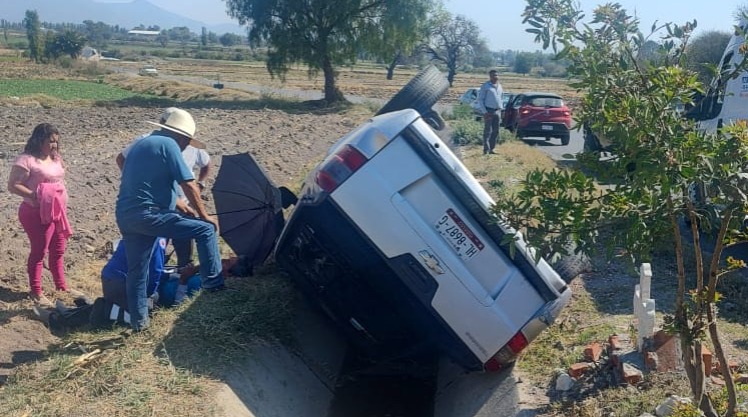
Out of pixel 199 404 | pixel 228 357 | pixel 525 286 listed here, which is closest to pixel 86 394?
pixel 199 404

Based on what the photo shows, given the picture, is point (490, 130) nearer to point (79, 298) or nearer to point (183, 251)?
point (183, 251)

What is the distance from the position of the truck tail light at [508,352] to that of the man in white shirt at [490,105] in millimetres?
11307

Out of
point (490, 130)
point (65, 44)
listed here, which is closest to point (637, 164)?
point (490, 130)

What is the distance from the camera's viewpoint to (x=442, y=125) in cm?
838

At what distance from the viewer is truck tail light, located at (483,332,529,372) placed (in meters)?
5.61

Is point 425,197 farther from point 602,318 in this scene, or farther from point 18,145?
point 18,145

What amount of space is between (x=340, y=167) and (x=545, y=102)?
772 inches

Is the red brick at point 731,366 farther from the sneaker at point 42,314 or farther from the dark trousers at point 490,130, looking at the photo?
the dark trousers at point 490,130

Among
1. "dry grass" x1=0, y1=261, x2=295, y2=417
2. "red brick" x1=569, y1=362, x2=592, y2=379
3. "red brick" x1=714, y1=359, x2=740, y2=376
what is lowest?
"dry grass" x1=0, y1=261, x2=295, y2=417

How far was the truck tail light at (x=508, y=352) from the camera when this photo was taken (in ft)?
18.4

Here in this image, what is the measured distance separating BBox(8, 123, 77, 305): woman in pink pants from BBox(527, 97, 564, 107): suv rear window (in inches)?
721

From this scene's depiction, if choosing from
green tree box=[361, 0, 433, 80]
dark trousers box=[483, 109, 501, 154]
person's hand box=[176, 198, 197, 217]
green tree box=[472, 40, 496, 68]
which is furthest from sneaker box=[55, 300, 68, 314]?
green tree box=[472, 40, 496, 68]

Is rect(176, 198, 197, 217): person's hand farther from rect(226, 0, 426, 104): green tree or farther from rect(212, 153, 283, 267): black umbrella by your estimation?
rect(226, 0, 426, 104): green tree

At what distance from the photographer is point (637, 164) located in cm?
371
